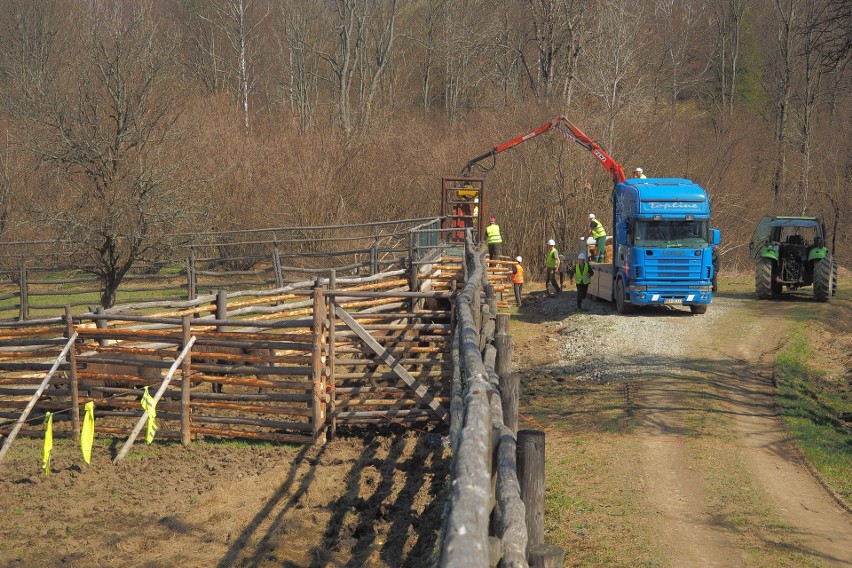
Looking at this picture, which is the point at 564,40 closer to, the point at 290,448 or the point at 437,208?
the point at 437,208

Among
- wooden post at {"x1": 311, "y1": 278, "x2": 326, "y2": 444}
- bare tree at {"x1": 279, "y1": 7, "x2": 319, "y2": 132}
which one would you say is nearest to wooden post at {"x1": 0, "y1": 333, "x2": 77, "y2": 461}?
wooden post at {"x1": 311, "y1": 278, "x2": 326, "y2": 444}

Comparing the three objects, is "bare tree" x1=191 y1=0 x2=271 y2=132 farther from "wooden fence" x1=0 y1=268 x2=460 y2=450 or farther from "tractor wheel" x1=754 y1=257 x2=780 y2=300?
"wooden fence" x1=0 y1=268 x2=460 y2=450

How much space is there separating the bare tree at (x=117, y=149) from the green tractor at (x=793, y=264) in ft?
46.9

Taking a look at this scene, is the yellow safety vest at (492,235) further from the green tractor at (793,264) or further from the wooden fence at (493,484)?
the wooden fence at (493,484)

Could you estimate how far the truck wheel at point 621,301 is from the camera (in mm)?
20844

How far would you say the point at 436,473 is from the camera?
10.4 metres

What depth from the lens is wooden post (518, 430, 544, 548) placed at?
484 cm

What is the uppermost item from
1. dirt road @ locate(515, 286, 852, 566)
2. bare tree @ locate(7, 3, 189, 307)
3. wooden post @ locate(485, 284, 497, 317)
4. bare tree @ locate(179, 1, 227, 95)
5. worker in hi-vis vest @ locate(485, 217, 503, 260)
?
bare tree @ locate(179, 1, 227, 95)

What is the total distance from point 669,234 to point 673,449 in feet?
32.6

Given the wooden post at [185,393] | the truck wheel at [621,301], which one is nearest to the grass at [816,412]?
the truck wheel at [621,301]

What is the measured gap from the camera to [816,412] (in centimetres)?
1323

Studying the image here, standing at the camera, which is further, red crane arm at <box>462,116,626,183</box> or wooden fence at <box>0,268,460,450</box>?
red crane arm at <box>462,116,626,183</box>

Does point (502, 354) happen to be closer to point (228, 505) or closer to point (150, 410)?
point (228, 505)

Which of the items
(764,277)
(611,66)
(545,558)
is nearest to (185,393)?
(545,558)
